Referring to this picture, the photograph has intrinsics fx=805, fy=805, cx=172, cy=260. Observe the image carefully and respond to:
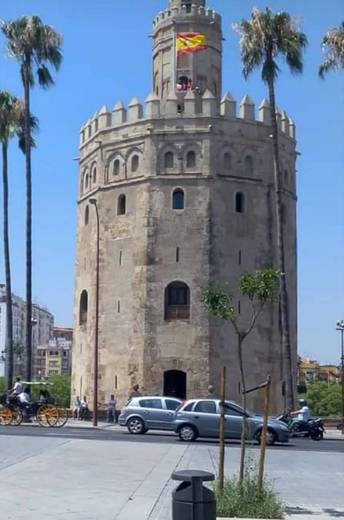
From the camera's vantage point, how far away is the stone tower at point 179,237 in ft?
124

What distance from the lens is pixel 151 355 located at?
3775 centimetres

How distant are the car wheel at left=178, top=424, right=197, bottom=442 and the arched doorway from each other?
14.1 meters

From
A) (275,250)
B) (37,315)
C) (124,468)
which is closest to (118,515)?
(124,468)

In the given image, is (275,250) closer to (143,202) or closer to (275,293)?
(143,202)

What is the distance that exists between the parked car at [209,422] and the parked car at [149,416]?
89.7 inches

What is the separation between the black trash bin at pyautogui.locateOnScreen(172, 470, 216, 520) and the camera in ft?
23.5

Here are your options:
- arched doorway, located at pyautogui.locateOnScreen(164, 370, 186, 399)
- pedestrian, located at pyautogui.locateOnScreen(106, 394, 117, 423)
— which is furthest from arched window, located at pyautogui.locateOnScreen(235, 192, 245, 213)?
pedestrian, located at pyautogui.locateOnScreen(106, 394, 117, 423)

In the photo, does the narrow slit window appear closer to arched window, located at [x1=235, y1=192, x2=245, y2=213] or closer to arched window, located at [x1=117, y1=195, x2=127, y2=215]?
arched window, located at [x1=117, y1=195, x2=127, y2=215]

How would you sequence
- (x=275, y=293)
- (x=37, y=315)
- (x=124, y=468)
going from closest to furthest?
(x=275, y=293)
(x=124, y=468)
(x=37, y=315)

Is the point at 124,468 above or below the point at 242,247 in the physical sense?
below

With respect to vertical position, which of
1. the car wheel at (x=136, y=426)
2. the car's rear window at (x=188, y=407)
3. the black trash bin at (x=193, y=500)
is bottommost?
the car wheel at (x=136, y=426)

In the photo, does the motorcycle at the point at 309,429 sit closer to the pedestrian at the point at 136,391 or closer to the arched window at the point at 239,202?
the pedestrian at the point at 136,391

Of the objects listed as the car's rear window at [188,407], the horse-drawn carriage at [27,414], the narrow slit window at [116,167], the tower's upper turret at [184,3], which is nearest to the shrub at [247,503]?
the car's rear window at [188,407]

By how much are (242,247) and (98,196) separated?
804 centimetres
